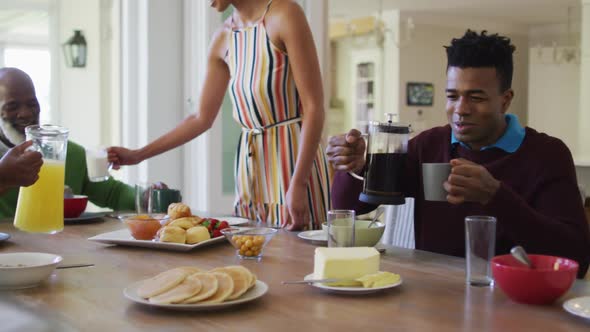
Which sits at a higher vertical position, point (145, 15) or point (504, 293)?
point (145, 15)

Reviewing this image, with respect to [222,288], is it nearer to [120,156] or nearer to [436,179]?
[436,179]

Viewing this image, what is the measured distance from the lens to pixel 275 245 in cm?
165

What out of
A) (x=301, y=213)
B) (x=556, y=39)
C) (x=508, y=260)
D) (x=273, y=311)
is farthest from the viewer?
(x=556, y=39)

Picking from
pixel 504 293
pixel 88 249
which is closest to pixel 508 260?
pixel 504 293

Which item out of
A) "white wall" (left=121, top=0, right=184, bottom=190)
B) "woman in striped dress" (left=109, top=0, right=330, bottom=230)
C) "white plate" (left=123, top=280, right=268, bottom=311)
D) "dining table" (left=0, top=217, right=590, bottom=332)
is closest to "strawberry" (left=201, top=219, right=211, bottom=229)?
"dining table" (left=0, top=217, right=590, bottom=332)

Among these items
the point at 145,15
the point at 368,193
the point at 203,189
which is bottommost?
the point at 203,189

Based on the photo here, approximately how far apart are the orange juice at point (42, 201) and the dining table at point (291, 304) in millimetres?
198

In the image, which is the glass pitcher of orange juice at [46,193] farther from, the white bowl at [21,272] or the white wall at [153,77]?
the white wall at [153,77]

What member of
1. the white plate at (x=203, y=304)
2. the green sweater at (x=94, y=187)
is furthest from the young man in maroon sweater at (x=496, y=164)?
the green sweater at (x=94, y=187)

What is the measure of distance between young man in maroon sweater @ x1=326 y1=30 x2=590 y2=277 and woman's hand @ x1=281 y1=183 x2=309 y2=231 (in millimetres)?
121

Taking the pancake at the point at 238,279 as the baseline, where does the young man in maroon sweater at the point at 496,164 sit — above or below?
above

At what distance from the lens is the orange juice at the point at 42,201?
1.66 metres

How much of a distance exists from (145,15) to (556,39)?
8745 mm

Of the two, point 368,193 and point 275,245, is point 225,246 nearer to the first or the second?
point 275,245
